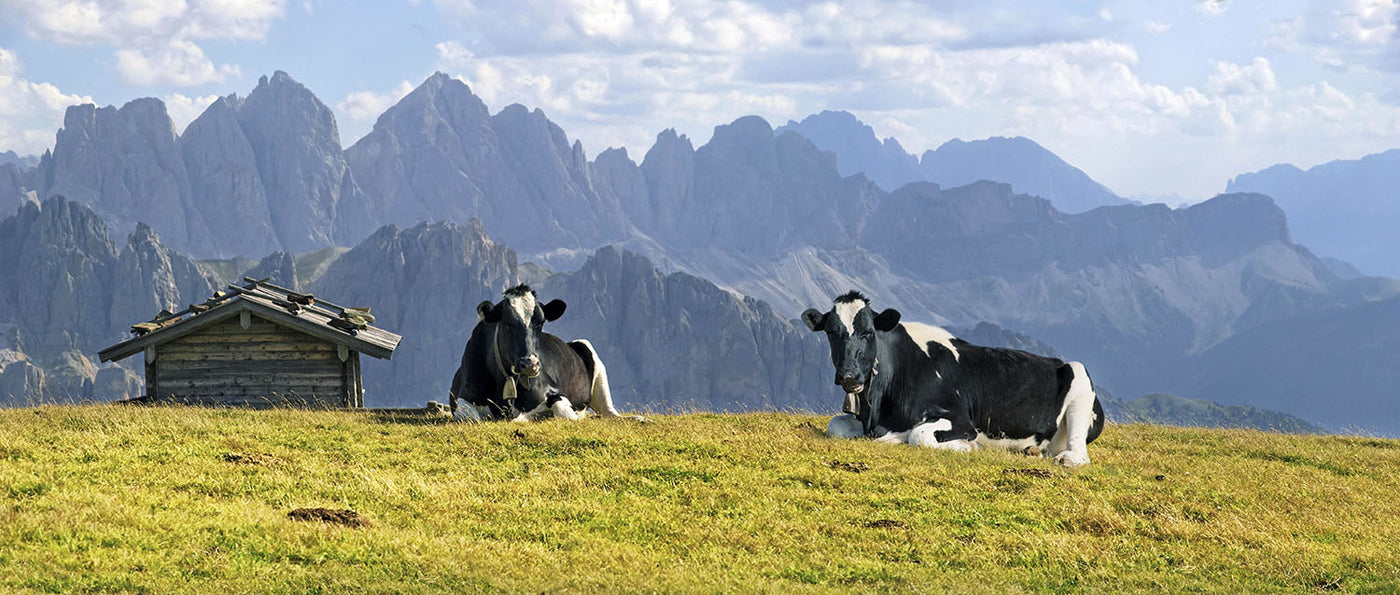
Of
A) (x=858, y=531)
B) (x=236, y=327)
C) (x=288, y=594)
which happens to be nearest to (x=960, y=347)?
(x=858, y=531)

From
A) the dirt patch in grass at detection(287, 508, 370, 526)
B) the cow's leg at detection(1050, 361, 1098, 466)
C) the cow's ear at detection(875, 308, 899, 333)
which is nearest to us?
the dirt patch in grass at detection(287, 508, 370, 526)

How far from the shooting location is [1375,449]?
23.2 meters

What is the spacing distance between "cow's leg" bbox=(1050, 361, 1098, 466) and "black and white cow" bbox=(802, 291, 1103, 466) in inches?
0.6

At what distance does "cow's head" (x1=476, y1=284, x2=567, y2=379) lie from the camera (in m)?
20.2

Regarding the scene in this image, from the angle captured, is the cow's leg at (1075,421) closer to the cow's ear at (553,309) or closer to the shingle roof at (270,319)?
the cow's ear at (553,309)

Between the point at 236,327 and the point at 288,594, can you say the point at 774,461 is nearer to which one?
the point at 288,594

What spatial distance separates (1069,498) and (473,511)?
7.42m

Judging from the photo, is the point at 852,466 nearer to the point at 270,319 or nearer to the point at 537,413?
the point at 537,413

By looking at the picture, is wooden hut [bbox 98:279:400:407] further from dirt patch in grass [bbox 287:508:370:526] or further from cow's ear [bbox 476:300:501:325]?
dirt patch in grass [bbox 287:508:370:526]

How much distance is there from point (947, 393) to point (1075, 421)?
219 centimetres

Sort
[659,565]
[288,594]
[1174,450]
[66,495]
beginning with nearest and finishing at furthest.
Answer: [288,594]
[659,565]
[66,495]
[1174,450]

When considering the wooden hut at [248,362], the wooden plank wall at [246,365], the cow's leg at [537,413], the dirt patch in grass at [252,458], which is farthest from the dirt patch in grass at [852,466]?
the wooden plank wall at [246,365]

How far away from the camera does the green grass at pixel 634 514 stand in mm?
10211

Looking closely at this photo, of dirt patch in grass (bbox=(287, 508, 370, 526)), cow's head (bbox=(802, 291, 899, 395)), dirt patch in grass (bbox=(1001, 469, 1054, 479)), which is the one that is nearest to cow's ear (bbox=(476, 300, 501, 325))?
cow's head (bbox=(802, 291, 899, 395))
